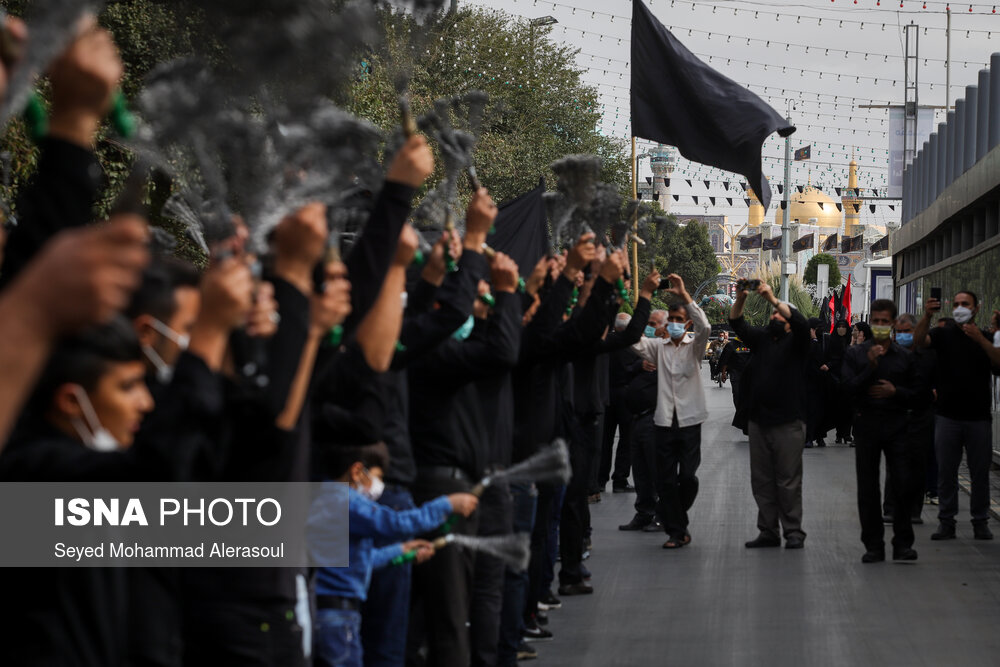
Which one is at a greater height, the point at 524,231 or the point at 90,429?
the point at 524,231

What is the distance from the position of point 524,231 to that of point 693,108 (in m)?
1.92

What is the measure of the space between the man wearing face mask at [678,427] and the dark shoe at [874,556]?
5.15 feet

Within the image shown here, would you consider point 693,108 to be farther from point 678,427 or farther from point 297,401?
point 297,401

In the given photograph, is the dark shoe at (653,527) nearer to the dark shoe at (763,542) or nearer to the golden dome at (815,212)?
the dark shoe at (763,542)

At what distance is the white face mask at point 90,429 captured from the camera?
9.18ft

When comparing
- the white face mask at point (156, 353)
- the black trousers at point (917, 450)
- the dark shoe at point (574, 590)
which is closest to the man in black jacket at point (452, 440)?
the white face mask at point (156, 353)

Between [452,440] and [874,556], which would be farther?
[874,556]

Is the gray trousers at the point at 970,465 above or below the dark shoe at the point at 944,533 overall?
above

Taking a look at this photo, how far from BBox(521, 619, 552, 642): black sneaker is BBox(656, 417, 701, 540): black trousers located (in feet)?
12.0

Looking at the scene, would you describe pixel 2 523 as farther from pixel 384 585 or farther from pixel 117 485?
pixel 384 585

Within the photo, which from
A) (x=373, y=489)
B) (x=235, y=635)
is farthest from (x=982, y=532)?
(x=235, y=635)

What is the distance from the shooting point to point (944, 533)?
12.1 m

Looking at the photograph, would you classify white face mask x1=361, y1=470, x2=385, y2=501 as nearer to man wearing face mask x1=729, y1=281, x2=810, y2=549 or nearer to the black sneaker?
the black sneaker

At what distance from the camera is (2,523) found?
3.08 metres
